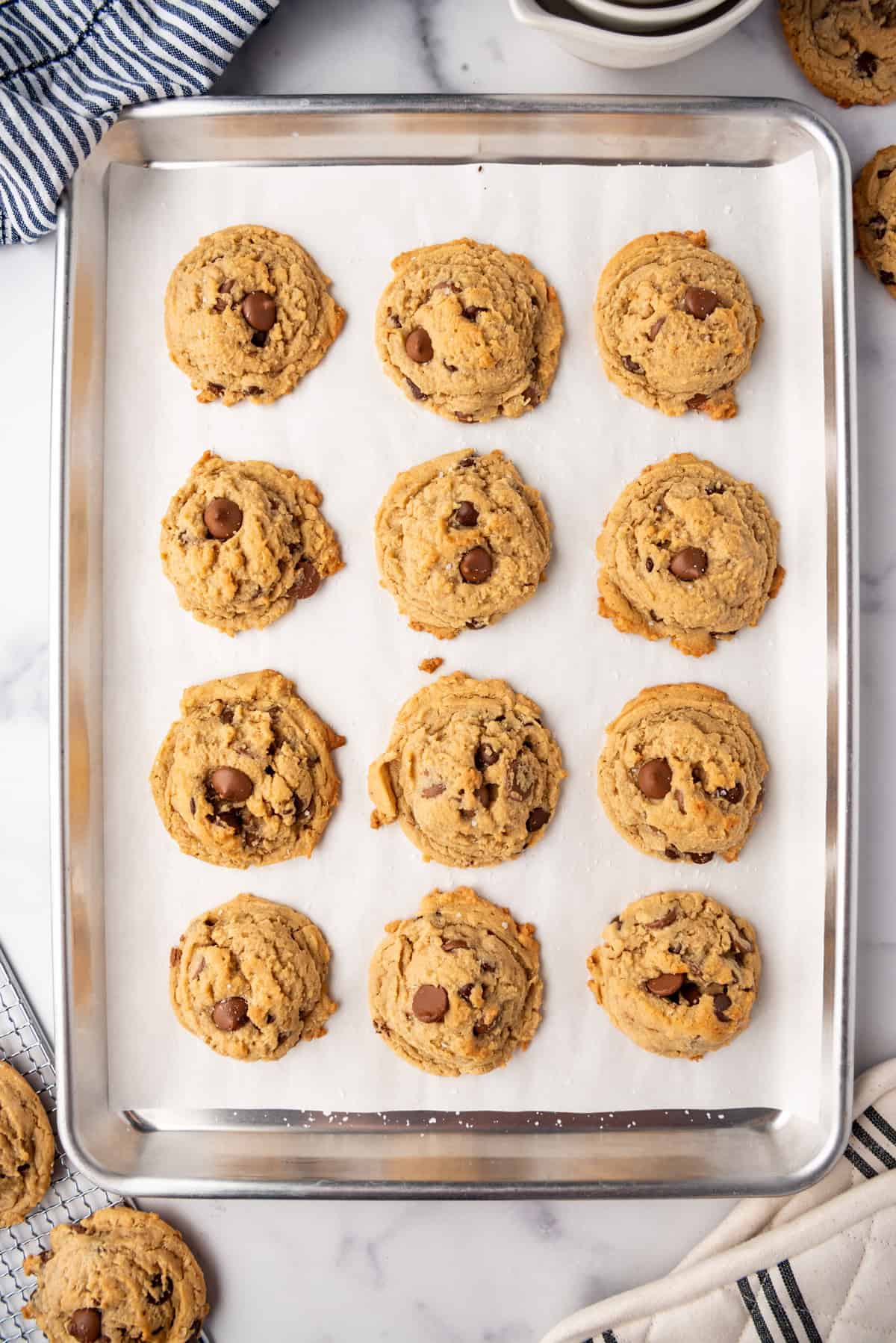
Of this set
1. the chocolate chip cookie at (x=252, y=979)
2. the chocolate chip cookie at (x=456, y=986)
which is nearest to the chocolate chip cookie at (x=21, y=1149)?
the chocolate chip cookie at (x=252, y=979)

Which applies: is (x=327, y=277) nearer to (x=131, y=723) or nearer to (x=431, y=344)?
(x=431, y=344)

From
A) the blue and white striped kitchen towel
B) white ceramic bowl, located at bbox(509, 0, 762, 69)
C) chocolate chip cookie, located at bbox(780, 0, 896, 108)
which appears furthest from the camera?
chocolate chip cookie, located at bbox(780, 0, 896, 108)

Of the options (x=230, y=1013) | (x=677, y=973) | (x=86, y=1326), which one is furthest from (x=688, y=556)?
(x=86, y=1326)

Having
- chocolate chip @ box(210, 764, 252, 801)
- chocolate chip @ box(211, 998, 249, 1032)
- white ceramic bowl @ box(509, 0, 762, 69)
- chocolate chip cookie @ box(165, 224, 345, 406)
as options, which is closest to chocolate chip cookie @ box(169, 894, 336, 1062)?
chocolate chip @ box(211, 998, 249, 1032)

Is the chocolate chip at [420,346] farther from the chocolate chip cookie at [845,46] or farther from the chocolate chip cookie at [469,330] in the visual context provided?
the chocolate chip cookie at [845,46]

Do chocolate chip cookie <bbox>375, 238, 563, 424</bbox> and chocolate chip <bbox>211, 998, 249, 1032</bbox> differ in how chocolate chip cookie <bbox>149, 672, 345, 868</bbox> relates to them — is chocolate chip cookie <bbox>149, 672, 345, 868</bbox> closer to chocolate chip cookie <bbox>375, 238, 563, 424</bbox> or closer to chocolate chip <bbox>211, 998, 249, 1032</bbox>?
chocolate chip <bbox>211, 998, 249, 1032</bbox>

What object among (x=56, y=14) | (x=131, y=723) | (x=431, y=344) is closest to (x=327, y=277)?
(x=431, y=344)

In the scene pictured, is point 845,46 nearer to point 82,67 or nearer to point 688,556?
point 688,556
